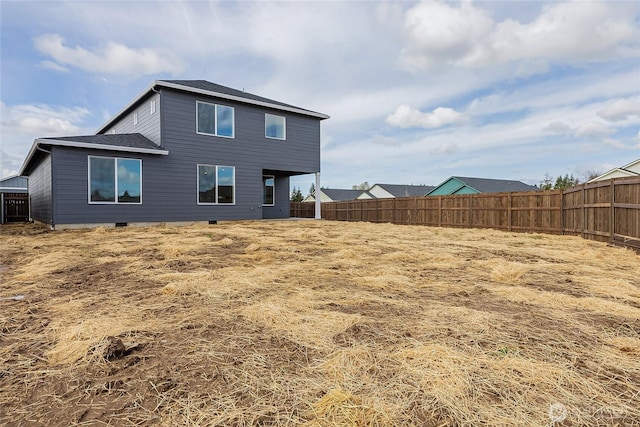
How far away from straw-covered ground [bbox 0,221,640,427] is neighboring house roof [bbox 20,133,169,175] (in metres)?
6.81

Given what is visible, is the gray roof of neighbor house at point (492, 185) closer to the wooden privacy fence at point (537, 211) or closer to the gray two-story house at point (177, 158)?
the wooden privacy fence at point (537, 211)

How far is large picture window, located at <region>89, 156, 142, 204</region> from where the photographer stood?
30.8 feet

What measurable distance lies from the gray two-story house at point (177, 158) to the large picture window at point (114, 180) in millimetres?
26

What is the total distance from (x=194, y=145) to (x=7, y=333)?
9.97m

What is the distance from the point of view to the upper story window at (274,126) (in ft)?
42.1

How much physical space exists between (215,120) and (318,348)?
11391 mm

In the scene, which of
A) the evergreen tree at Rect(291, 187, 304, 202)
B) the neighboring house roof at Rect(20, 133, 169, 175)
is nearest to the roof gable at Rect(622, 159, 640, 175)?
the neighboring house roof at Rect(20, 133, 169, 175)

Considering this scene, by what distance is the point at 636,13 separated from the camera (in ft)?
25.0

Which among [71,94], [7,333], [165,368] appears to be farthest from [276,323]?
[71,94]

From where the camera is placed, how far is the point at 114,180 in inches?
381

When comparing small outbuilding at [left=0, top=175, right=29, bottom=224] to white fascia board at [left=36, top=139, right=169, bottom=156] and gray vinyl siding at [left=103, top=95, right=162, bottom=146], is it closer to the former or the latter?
gray vinyl siding at [left=103, top=95, right=162, bottom=146]

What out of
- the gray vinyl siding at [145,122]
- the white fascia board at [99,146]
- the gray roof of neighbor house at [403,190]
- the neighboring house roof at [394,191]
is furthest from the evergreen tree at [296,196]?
the white fascia board at [99,146]

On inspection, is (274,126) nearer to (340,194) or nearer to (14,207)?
(14,207)

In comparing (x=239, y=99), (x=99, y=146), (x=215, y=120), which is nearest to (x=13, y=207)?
(x=99, y=146)
